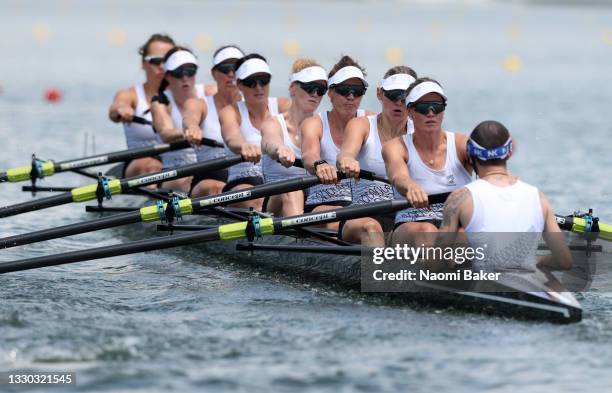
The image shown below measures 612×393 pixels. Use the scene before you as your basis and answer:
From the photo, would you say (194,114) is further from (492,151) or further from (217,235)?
(492,151)

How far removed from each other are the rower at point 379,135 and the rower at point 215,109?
251 centimetres

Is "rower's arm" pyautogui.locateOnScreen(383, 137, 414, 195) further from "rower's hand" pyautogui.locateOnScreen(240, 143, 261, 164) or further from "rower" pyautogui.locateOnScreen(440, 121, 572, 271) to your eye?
"rower's hand" pyautogui.locateOnScreen(240, 143, 261, 164)

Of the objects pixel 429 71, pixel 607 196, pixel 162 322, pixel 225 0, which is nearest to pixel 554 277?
pixel 162 322

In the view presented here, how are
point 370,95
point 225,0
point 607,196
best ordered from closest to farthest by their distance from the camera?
point 607,196, point 370,95, point 225,0

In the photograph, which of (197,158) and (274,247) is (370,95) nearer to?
(197,158)

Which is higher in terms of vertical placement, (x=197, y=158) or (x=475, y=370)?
(x=197, y=158)

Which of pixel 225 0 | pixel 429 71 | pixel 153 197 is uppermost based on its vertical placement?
pixel 225 0

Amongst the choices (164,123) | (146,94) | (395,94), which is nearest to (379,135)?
(395,94)

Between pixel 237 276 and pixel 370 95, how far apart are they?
20.0 metres

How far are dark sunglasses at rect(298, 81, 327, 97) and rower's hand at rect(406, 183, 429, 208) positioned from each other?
2.39 metres

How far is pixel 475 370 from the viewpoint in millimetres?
7102

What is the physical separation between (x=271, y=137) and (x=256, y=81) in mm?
983

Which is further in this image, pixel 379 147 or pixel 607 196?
pixel 607 196

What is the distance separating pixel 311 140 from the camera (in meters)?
10.2
